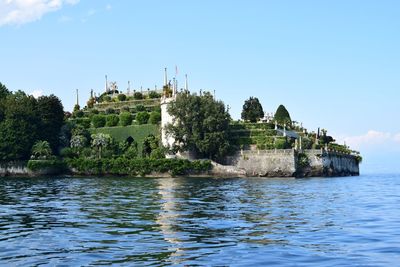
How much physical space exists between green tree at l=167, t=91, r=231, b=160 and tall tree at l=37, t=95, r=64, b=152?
23.8 meters

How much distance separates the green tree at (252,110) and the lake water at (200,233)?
228 feet

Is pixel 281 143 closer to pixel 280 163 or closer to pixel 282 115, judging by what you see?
pixel 280 163

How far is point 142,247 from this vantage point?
70.4ft

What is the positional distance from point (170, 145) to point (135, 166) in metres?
8.06

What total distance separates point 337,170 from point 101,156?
41175 mm

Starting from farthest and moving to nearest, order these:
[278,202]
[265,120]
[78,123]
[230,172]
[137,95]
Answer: [137,95] → [78,123] → [265,120] → [230,172] → [278,202]

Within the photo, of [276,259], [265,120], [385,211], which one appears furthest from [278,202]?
[265,120]

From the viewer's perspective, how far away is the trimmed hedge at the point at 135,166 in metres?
92.1

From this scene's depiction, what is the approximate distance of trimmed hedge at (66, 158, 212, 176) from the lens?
9212 cm

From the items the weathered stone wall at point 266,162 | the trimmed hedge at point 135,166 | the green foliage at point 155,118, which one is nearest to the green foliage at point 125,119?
the green foliage at point 155,118

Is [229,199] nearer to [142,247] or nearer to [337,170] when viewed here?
[142,247]

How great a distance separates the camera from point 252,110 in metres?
112

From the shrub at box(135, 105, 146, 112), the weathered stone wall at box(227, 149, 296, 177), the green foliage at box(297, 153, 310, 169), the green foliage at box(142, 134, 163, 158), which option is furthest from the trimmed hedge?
the shrub at box(135, 105, 146, 112)

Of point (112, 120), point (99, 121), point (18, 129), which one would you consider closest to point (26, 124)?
point (18, 129)
